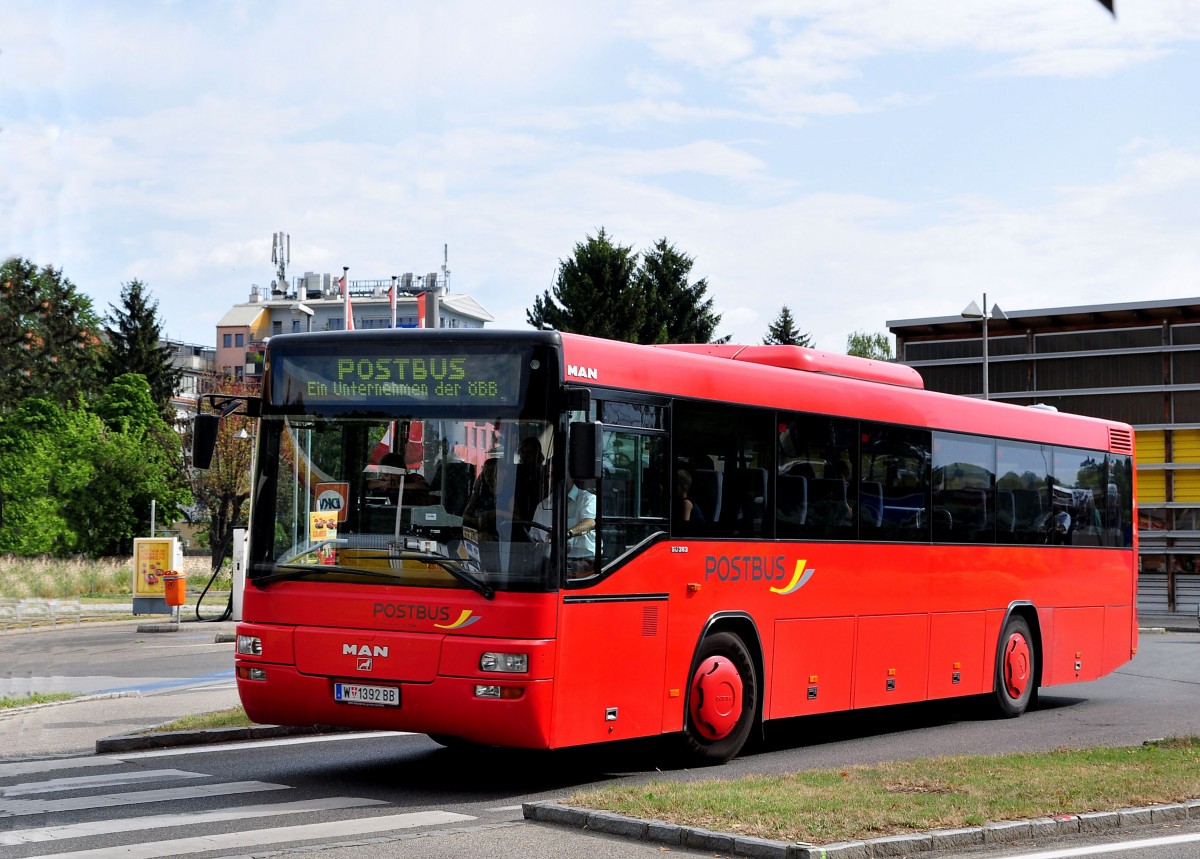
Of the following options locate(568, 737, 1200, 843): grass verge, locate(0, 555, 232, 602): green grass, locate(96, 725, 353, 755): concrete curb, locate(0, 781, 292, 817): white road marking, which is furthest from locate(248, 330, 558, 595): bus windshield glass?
locate(0, 555, 232, 602): green grass

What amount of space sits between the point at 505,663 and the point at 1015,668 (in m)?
8.59

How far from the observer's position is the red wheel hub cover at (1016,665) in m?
17.0

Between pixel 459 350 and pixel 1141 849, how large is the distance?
5.47m

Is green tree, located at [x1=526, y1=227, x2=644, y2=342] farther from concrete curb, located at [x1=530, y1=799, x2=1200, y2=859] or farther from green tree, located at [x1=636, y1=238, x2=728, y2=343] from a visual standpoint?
concrete curb, located at [x1=530, y1=799, x2=1200, y2=859]

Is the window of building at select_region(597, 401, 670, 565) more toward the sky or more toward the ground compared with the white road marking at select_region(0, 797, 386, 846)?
more toward the sky

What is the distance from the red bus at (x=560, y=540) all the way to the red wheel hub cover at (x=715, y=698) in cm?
2

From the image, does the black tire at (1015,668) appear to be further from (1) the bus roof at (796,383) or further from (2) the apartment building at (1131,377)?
(2) the apartment building at (1131,377)

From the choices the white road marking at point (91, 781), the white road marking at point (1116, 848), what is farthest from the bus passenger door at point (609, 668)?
the white road marking at point (1116, 848)

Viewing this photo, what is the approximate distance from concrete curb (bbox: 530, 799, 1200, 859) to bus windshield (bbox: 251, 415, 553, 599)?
1.80 m

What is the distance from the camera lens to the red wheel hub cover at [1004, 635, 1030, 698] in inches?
669

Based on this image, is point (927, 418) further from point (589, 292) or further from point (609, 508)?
point (589, 292)

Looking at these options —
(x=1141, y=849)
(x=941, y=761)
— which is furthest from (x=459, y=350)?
(x=1141, y=849)

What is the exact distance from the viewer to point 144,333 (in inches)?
3620

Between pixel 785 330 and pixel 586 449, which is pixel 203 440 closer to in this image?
pixel 586 449
